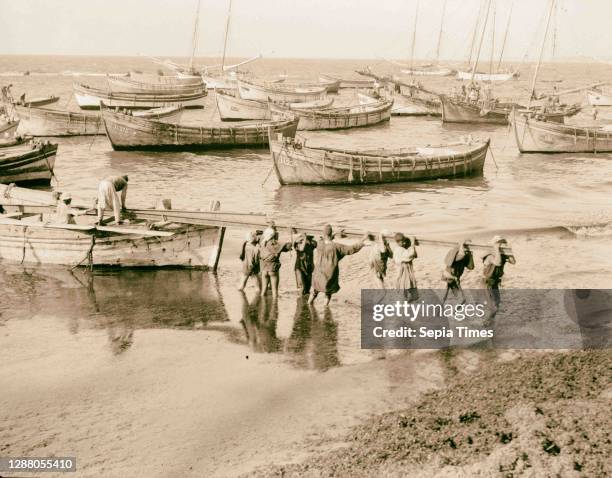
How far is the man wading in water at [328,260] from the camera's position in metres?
11.5

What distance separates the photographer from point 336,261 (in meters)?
11.6

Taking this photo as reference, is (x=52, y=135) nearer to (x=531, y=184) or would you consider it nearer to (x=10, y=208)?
(x=10, y=208)

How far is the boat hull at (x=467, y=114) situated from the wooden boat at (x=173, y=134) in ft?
58.1

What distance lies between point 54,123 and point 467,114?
29497mm

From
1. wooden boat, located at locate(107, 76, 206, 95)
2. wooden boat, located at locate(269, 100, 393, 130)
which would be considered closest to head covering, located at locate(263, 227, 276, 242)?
wooden boat, located at locate(269, 100, 393, 130)

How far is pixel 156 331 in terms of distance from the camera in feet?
36.8

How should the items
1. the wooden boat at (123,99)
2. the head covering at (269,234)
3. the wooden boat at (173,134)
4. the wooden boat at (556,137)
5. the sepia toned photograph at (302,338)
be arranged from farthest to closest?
the wooden boat at (123,99), the wooden boat at (556,137), the wooden boat at (173,134), the head covering at (269,234), the sepia toned photograph at (302,338)

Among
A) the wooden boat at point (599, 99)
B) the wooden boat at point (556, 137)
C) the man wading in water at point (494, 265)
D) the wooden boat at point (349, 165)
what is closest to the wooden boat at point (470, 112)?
the wooden boat at point (556, 137)

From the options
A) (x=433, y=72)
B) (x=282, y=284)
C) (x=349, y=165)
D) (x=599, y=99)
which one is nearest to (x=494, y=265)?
(x=282, y=284)

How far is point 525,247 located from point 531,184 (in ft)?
38.6

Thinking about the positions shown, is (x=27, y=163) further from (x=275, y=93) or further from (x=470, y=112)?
(x=470, y=112)

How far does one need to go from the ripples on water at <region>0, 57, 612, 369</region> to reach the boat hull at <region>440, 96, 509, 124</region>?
5.51m

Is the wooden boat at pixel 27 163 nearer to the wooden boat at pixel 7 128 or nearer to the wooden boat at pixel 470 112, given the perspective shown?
the wooden boat at pixel 7 128

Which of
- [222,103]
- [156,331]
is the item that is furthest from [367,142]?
[156,331]
